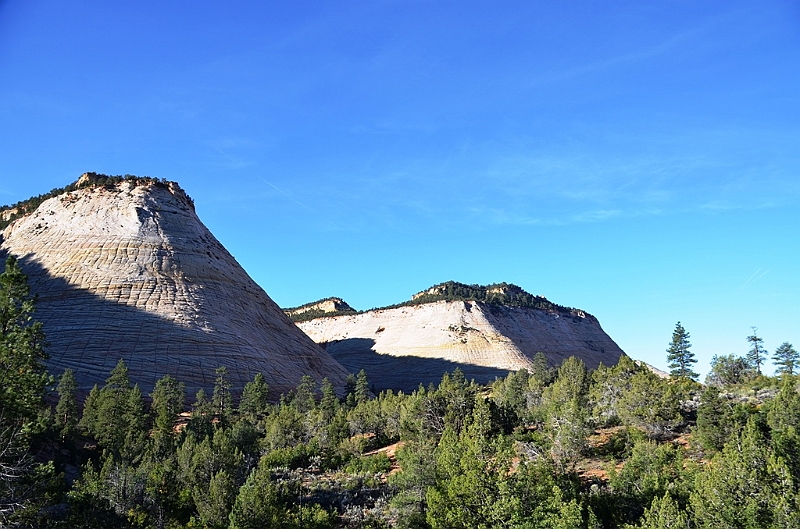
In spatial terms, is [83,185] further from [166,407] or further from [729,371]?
[729,371]

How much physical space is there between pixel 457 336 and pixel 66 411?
78990 mm

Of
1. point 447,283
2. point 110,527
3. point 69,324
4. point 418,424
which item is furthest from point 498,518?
point 447,283

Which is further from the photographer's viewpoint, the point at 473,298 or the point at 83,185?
the point at 473,298

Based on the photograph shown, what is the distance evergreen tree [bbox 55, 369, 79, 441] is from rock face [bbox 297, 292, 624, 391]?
6013 centimetres

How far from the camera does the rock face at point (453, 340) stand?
102312 millimetres

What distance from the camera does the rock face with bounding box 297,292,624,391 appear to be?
102 meters

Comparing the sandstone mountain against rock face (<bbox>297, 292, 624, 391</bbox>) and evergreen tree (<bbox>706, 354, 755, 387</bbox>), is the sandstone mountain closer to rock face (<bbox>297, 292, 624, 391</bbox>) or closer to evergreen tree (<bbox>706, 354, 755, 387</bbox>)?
rock face (<bbox>297, 292, 624, 391</bbox>)

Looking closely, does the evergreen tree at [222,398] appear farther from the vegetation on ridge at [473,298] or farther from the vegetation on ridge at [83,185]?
the vegetation on ridge at [473,298]

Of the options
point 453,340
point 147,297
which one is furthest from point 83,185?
point 453,340

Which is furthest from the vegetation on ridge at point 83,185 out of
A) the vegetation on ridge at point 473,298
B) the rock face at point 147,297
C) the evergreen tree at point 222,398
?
the vegetation on ridge at point 473,298

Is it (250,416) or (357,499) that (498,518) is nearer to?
(357,499)

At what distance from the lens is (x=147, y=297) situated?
215 feet

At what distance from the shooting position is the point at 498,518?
2011 centimetres

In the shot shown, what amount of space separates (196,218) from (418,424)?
64904 millimetres
